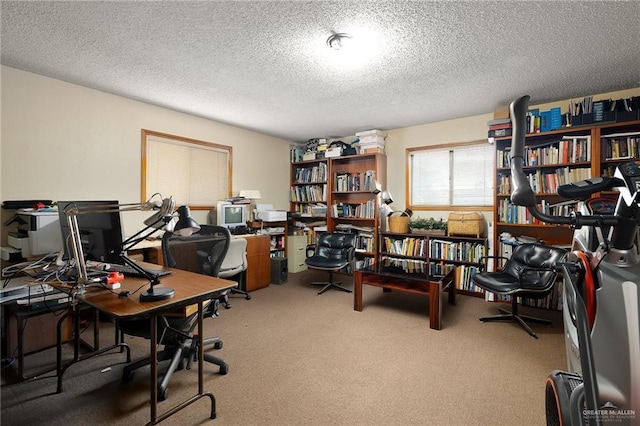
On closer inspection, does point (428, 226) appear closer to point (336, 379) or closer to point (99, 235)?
point (336, 379)

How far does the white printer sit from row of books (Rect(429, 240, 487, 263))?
163 inches

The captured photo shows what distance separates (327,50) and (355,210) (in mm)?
2967

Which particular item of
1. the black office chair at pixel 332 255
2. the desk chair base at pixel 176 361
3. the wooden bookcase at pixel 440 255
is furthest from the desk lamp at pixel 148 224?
the wooden bookcase at pixel 440 255

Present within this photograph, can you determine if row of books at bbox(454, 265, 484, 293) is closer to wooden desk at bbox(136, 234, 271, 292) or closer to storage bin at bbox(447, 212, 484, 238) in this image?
storage bin at bbox(447, 212, 484, 238)

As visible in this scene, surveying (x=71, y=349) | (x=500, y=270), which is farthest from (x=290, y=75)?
(x=500, y=270)

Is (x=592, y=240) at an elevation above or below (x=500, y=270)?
above

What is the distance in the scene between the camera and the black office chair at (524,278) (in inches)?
109

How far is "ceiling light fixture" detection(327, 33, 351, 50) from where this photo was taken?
2.12 meters

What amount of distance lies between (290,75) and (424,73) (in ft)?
4.07

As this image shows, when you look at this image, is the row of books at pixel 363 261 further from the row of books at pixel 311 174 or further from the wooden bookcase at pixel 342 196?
the row of books at pixel 311 174

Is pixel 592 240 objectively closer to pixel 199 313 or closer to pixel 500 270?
pixel 199 313

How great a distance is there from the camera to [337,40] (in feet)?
7.08

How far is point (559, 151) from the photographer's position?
3.36 meters

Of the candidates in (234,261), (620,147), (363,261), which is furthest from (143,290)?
(620,147)
